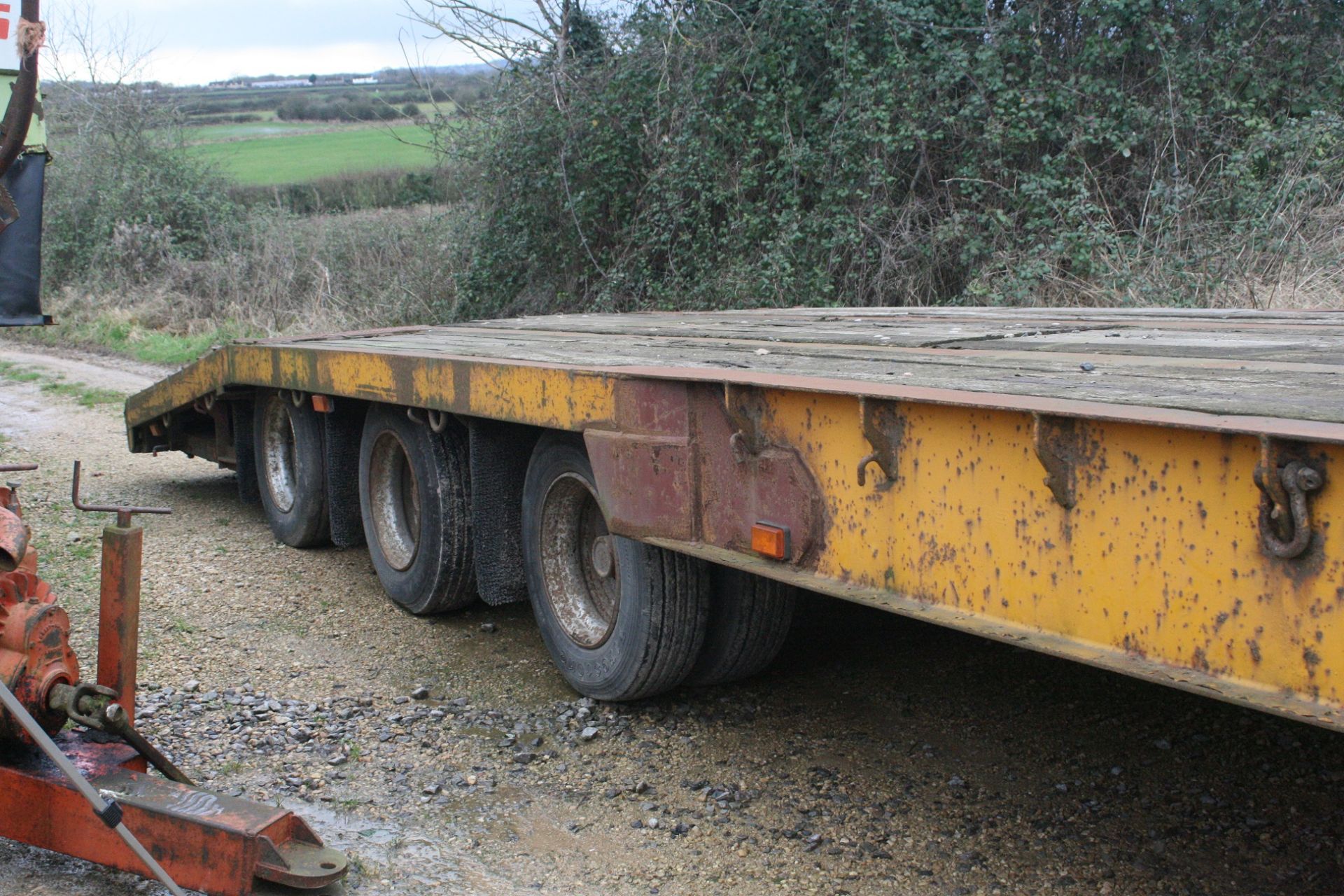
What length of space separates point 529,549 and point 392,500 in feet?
4.53

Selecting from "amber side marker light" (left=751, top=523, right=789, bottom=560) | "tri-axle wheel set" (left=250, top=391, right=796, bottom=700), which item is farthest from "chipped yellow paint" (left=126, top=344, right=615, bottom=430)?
"amber side marker light" (left=751, top=523, right=789, bottom=560)

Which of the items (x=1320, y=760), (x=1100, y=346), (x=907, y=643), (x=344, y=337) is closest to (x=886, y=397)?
(x=1100, y=346)

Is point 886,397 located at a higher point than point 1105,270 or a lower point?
lower

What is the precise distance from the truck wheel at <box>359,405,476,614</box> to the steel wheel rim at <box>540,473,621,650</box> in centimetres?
73

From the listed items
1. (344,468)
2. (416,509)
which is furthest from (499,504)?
(344,468)

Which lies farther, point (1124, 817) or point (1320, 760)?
point (1320, 760)

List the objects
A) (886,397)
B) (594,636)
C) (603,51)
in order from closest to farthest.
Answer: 1. (886,397)
2. (594,636)
3. (603,51)

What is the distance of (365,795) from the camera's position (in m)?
3.70

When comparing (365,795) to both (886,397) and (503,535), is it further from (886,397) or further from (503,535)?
(886,397)

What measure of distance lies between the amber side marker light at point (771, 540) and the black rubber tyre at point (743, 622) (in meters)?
0.87

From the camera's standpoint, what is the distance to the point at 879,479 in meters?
2.84

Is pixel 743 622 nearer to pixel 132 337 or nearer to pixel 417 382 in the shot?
pixel 417 382

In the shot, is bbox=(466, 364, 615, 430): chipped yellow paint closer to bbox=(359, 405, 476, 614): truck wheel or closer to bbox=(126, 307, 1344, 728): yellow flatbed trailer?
bbox=(126, 307, 1344, 728): yellow flatbed trailer

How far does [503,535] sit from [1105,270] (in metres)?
6.33
